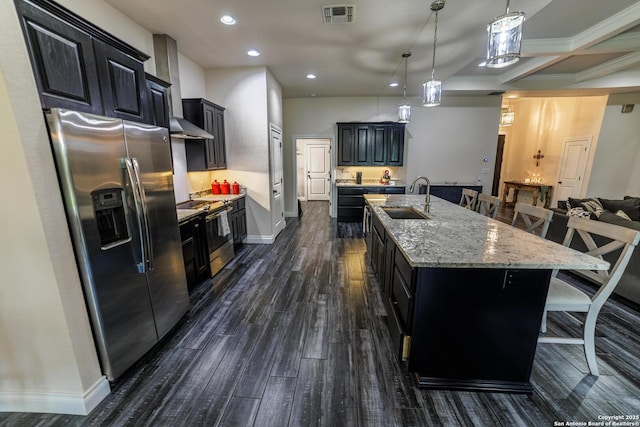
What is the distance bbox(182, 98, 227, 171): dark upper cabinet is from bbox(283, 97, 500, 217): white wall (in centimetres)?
278

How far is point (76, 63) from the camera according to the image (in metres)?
1.51

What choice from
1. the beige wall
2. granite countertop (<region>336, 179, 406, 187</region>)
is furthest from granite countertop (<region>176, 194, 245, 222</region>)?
the beige wall

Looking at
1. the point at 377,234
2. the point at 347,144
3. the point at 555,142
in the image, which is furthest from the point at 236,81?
the point at 555,142

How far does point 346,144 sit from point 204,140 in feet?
11.9

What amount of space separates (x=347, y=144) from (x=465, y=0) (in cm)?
403

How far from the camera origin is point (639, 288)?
2.55 meters

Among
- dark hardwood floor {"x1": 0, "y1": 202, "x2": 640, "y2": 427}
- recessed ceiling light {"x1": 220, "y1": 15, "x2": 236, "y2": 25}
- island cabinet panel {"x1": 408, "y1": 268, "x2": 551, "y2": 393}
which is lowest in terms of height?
dark hardwood floor {"x1": 0, "y1": 202, "x2": 640, "y2": 427}

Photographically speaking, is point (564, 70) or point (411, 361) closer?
point (411, 361)

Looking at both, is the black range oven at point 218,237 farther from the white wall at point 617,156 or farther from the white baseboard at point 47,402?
the white wall at point 617,156

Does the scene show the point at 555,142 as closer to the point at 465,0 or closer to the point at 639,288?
the point at 639,288

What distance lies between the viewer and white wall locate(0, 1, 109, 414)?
1251 millimetres

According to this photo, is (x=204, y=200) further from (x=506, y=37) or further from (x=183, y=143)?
(x=506, y=37)

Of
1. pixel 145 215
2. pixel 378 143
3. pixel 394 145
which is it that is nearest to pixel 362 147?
pixel 378 143

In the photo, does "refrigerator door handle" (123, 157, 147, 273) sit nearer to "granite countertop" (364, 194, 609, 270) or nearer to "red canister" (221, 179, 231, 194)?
"granite countertop" (364, 194, 609, 270)
